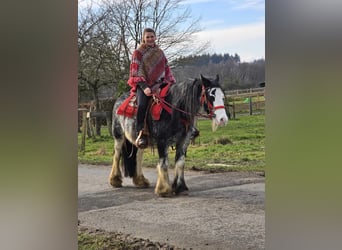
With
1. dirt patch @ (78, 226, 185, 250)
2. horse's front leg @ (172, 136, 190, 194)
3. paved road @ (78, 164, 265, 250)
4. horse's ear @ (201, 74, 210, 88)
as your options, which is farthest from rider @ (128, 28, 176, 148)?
dirt patch @ (78, 226, 185, 250)

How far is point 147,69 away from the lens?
2.04 metres

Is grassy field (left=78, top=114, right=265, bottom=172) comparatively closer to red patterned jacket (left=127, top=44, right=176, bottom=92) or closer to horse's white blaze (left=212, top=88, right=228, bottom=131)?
horse's white blaze (left=212, top=88, right=228, bottom=131)

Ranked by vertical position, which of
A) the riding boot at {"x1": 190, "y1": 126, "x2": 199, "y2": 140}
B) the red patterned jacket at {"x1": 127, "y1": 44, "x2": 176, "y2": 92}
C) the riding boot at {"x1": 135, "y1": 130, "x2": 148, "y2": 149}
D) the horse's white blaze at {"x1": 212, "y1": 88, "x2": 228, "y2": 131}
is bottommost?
the riding boot at {"x1": 135, "y1": 130, "x2": 148, "y2": 149}

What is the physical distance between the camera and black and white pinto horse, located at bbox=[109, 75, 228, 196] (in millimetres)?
1963

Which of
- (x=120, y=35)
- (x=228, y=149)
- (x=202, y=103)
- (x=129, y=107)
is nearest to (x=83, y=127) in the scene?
(x=129, y=107)

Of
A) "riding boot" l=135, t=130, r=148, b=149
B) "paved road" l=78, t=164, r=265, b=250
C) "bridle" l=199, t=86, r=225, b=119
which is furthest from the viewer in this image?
"riding boot" l=135, t=130, r=148, b=149

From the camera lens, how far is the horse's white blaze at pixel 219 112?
1940mm

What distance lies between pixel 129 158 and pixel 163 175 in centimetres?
19

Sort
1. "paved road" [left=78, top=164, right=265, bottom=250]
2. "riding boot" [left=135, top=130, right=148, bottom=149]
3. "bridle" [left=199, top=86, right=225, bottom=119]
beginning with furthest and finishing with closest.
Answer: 1. "riding boot" [left=135, top=130, right=148, bottom=149]
2. "bridle" [left=199, top=86, right=225, bottom=119]
3. "paved road" [left=78, top=164, right=265, bottom=250]

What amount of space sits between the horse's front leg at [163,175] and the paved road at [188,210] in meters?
0.03

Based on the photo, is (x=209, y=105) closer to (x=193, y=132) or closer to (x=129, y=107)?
(x=193, y=132)

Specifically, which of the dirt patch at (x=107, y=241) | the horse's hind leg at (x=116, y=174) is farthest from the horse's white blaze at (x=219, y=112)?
the dirt patch at (x=107, y=241)
